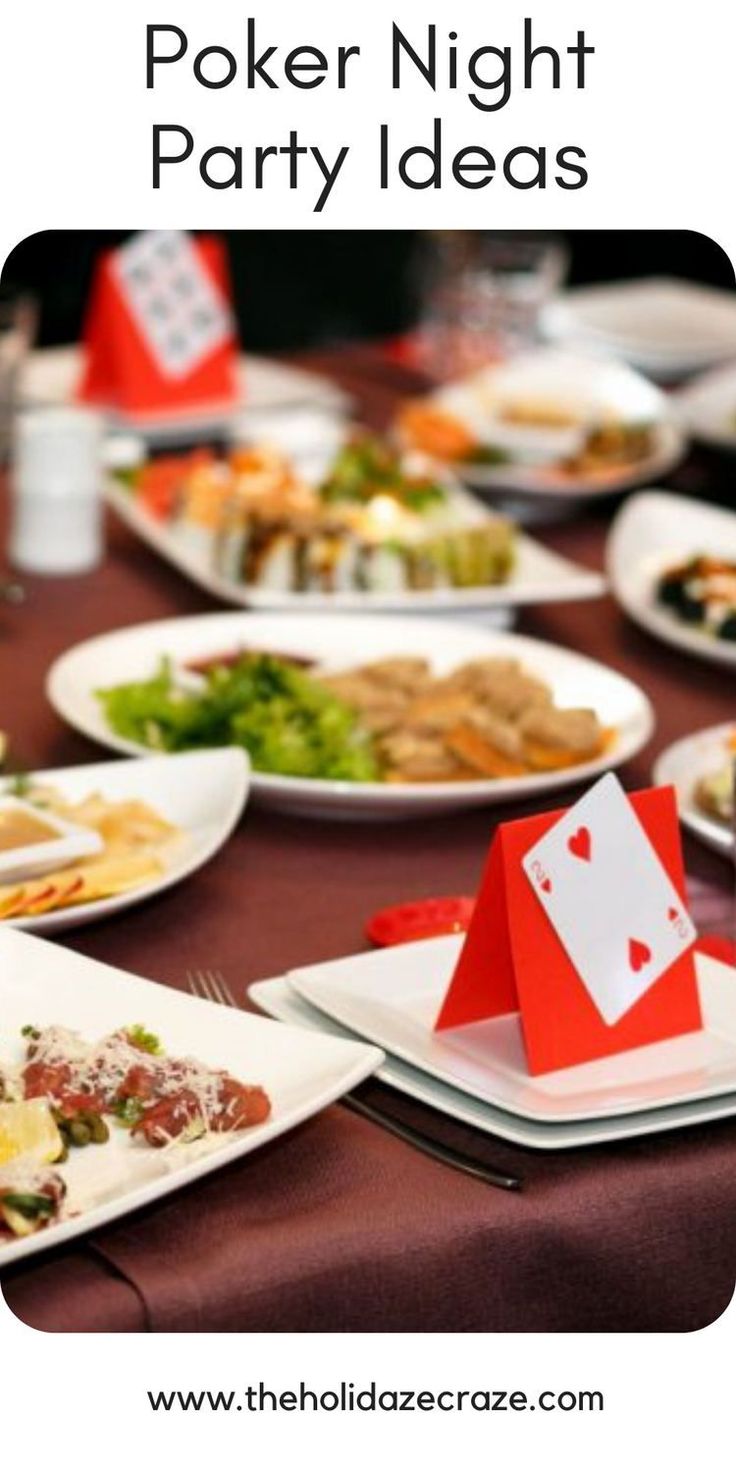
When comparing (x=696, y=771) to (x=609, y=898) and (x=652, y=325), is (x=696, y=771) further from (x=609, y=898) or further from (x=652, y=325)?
(x=652, y=325)

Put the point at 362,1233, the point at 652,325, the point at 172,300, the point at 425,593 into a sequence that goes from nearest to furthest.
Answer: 1. the point at 362,1233
2. the point at 425,593
3. the point at 172,300
4. the point at 652,325

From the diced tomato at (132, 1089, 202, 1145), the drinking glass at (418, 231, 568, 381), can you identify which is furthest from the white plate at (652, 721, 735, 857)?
the drinking glass at (418, 231, 568, 381)

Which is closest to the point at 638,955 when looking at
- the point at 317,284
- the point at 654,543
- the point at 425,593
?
the point at 425,593

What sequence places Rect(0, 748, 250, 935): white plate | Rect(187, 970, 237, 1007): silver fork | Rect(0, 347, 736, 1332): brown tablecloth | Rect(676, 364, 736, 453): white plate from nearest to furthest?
Rect(0, 347, 736, 1332): brown tablecloth
Rect(187, 970, 237, 1007): silver fork
Rect(0, 748, 250, 935): white plate
Rect(676, 364, 736, 453): white plate

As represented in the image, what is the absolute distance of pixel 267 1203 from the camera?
1.42 meters

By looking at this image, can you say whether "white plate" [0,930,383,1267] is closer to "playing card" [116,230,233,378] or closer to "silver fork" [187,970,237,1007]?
"silver fork" [187,970,237,1007]

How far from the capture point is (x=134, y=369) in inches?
136

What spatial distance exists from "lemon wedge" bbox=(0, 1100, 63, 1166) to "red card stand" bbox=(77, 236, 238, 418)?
2165mm

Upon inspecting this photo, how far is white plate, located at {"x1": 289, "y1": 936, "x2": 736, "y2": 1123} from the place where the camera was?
150 centimetres

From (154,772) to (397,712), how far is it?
0.31 m

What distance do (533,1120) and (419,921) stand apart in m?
0.38

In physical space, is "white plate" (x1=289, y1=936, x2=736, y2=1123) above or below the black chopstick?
above
